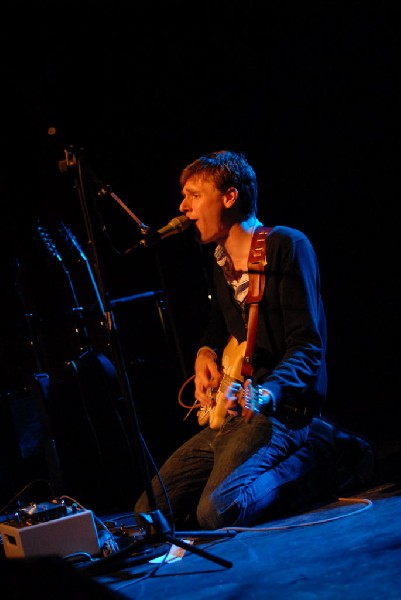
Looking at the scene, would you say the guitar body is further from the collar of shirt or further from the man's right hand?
the collar of shirt

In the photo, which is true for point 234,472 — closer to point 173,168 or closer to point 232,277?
point 232,277

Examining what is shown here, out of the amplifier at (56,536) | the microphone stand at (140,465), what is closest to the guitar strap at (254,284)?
the microphone stand at (140,465)

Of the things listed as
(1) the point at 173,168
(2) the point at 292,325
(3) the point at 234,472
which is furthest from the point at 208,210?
(1) the point at 173,168

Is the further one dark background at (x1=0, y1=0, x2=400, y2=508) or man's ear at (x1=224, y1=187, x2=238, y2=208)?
dark background at (x1=0, y1=0, x2=400, y2=508)

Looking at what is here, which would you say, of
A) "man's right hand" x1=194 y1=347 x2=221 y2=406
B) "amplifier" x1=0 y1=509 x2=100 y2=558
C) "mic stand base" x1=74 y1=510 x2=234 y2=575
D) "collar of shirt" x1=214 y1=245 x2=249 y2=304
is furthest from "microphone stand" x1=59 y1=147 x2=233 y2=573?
"collar of shirt" x1=214 y1=245 x2=249 y2=304

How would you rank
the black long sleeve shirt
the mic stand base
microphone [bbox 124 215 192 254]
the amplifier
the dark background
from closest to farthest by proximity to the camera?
the mic stand base, microphone [bbox 124 215 192 254], the amplifier, the black long sleeve shirt, the dark background

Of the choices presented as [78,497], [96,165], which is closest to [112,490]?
[78,497]

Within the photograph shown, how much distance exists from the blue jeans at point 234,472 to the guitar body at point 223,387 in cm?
9

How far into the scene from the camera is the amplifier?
2.88 metres

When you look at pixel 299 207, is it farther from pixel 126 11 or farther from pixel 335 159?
pixel 126 11

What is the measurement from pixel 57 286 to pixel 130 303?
0.58m

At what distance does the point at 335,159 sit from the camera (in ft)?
17.3

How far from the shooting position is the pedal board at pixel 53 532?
2.88 m

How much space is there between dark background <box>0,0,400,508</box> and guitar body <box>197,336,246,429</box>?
1.32 metres
